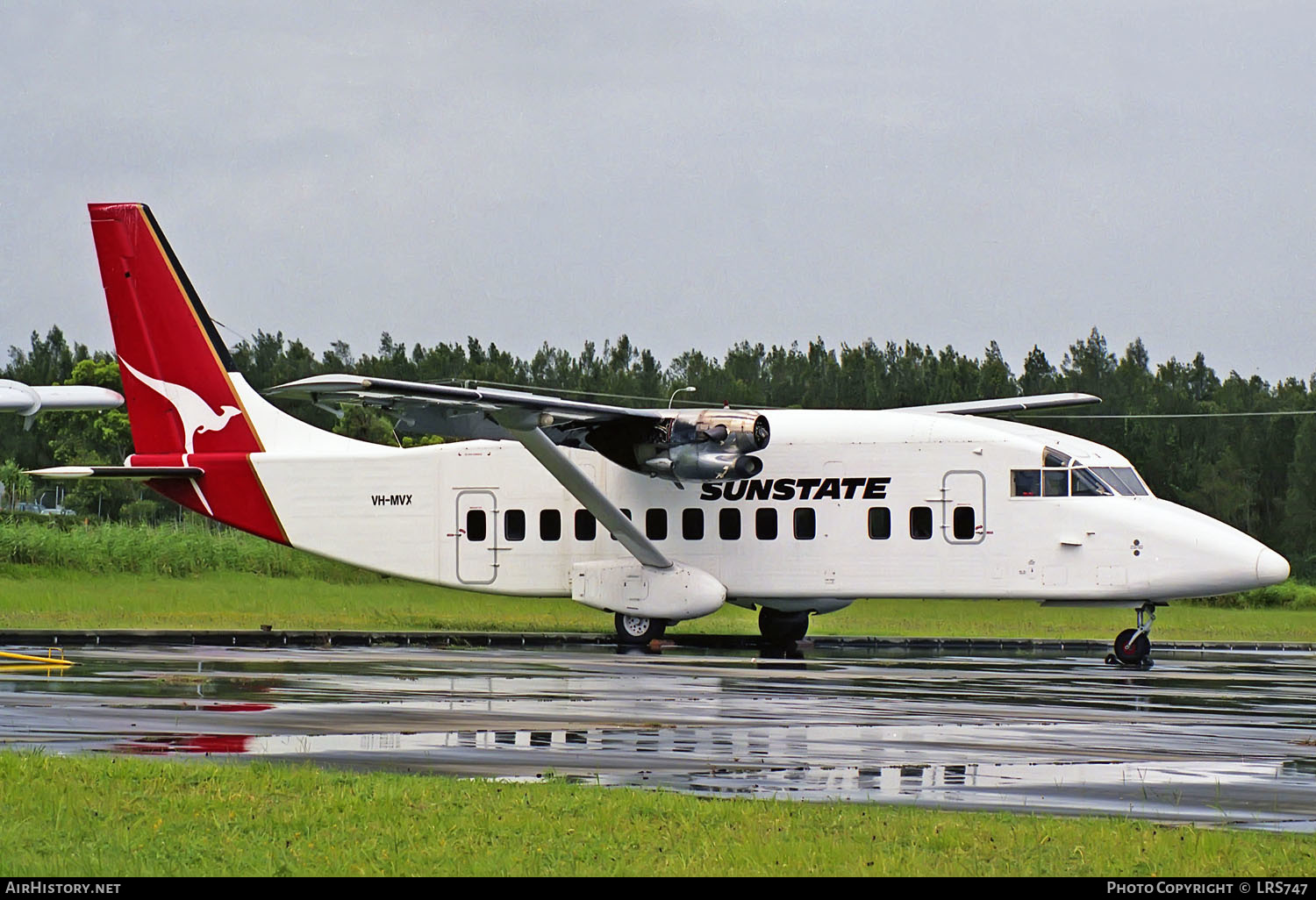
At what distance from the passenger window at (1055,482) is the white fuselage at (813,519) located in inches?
3.3

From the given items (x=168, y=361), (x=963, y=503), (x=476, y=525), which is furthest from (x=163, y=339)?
(x=963, y=503)

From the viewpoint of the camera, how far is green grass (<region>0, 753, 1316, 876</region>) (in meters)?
7.47

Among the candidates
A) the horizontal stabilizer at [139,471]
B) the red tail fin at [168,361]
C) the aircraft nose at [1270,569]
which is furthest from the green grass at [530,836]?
the red tail fin at [168,361]

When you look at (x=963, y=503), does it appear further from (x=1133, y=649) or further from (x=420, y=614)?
(x=420, y=614)

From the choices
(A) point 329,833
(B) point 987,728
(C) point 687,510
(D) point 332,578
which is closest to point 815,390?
(D) point 332,578

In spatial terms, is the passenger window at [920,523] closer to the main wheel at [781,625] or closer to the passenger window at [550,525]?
the main wheel at [781,625]

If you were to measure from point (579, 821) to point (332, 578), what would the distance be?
3102 cm

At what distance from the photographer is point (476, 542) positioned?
93.4ft

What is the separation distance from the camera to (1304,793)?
32.4 feet

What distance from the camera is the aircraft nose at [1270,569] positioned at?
23844 mm

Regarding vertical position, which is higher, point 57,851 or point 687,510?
point 687,510
